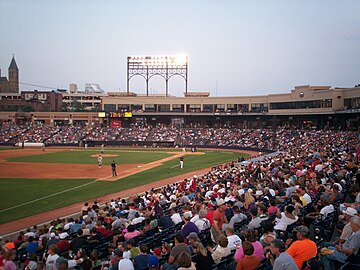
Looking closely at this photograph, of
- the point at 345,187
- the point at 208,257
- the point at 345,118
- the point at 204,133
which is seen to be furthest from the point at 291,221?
the point at 204,133

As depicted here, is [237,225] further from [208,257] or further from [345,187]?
[345,187]

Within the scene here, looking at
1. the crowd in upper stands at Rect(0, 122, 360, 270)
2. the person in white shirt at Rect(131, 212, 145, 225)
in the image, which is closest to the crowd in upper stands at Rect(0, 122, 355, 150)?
the crowd in upper stands at Rect(0, 122, 360, 270)

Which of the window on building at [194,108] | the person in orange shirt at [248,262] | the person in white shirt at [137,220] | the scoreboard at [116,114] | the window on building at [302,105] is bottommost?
the person in white shirt at [137,220]

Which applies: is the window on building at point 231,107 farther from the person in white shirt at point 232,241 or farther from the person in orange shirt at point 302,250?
the person in orange shirt at point 302,250

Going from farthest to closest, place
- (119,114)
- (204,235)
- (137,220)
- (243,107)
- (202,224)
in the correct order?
(243,107) → (119,114) → (137,220) → (202,224) → (204,235)

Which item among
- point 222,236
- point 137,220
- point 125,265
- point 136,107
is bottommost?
point 137,220

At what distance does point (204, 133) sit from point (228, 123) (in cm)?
954

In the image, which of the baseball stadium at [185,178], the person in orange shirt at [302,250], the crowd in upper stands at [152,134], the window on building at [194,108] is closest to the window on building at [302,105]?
the baseball stadium at [185,178]

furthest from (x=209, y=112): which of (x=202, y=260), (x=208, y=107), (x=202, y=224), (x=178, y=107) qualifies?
(x=202, y=260)

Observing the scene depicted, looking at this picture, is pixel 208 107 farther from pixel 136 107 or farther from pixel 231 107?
pixel 136 107

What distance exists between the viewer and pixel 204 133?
75.7m

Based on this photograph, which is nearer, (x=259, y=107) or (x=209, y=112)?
(x=259, y=107)

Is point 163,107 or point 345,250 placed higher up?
point 163,107

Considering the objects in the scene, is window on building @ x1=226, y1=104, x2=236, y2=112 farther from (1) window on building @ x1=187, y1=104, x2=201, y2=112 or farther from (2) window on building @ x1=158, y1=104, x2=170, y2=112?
(2) window on building @ x1=158, y1=104, x2=170, y2=112
